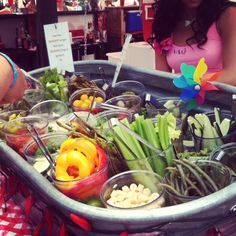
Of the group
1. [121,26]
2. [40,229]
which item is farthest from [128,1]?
[40,229]

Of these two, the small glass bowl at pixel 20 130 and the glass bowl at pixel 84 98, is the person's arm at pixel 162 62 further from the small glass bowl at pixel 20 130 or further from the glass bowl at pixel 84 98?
the small glass bowl at pixel 20 130

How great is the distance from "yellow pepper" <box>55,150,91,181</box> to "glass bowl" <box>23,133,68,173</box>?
0.12m

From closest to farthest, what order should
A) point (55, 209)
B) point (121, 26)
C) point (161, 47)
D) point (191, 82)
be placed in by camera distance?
point (55, 209)
point (191, 82)
point (161, 47)
point (121, 26)

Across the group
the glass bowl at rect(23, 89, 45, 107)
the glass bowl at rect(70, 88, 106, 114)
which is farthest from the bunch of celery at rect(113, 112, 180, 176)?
the glass bowl at rect(23, 89, 45, 107)

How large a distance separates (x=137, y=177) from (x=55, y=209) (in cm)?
22

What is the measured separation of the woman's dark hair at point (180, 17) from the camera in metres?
1.99

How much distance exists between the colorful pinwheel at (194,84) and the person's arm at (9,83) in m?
0.58

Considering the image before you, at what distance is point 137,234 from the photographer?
2.55ft

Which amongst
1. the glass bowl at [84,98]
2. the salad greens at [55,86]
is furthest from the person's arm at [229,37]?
the salad greens at [55,86]

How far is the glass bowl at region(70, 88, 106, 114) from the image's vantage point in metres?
1.63

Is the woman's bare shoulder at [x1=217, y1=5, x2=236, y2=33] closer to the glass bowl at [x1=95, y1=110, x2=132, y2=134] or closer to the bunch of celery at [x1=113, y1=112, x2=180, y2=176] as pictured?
the glass bowl at [x1=95, y1=110, x2=132, y2=134]

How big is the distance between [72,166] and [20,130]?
17.6 inches

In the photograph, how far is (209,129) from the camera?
46.5 inches

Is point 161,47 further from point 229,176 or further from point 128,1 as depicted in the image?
point 128,1
